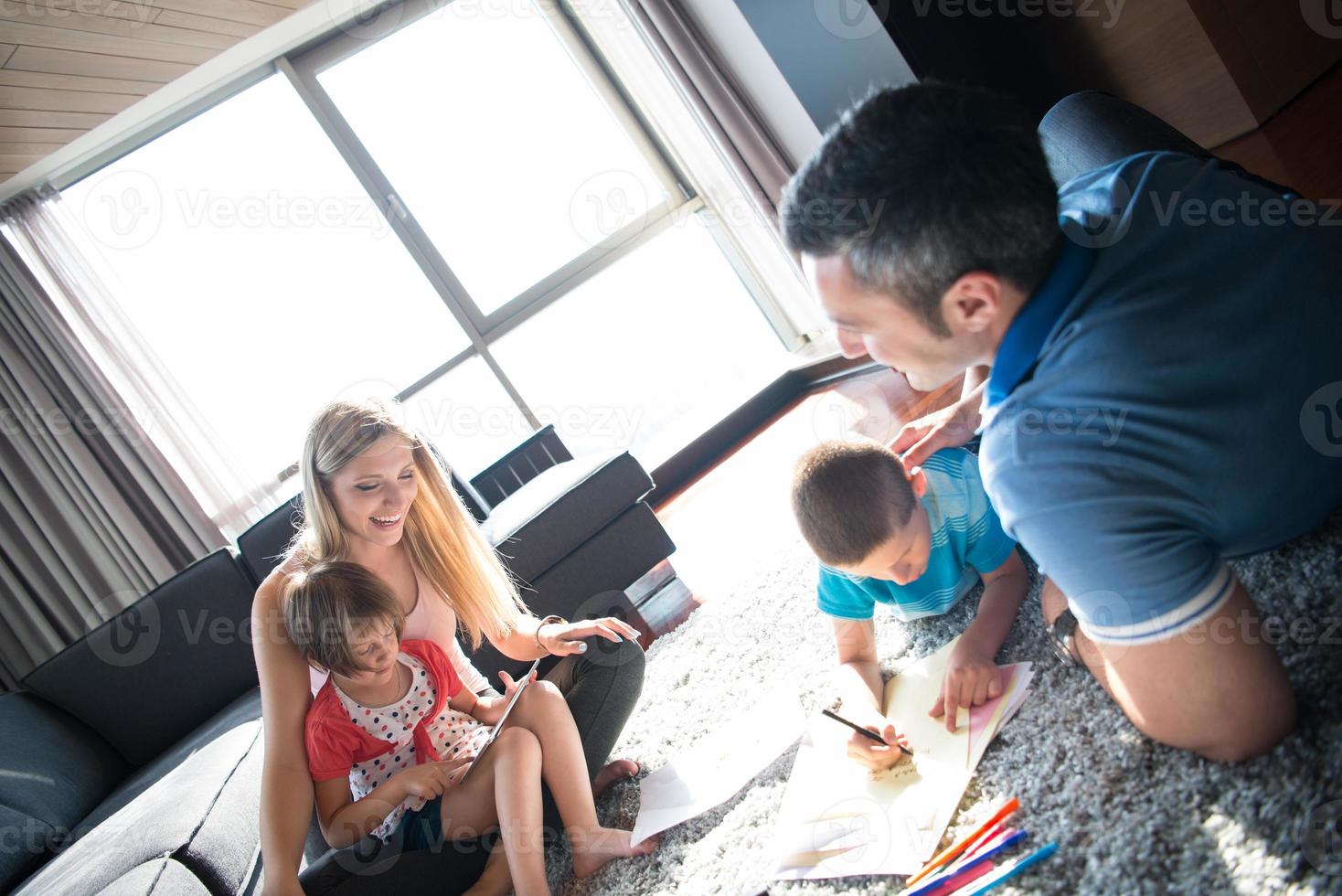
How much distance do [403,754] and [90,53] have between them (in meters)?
2.97

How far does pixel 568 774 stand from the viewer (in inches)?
59.0

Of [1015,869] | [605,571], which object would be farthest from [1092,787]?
[605,571]

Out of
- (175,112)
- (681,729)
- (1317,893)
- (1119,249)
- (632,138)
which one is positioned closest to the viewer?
(1317,893)

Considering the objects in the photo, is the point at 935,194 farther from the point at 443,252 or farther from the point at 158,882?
the point at 443,252

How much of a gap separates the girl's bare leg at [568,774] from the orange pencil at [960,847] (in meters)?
0.49

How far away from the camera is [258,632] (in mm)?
1554

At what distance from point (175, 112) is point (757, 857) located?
425 cm

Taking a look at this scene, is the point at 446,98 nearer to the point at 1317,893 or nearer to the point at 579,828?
the point at 579,828

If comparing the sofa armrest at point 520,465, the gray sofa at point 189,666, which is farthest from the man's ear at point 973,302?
the sofa armrest at point 520,465

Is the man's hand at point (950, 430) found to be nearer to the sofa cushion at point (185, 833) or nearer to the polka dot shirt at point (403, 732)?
the polka dot shirt at point (403, 732)

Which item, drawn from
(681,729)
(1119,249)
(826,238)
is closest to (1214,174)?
(1119,249)

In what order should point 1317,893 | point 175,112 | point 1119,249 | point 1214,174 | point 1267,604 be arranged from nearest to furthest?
point 1317,893 < point 1119,249 < point 1214,174 < point 1267,604 < point 175,112

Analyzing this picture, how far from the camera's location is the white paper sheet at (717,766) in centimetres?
143

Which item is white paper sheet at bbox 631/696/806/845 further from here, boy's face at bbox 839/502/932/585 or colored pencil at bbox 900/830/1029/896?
colored pencil at bbox 900/830/1029/896
